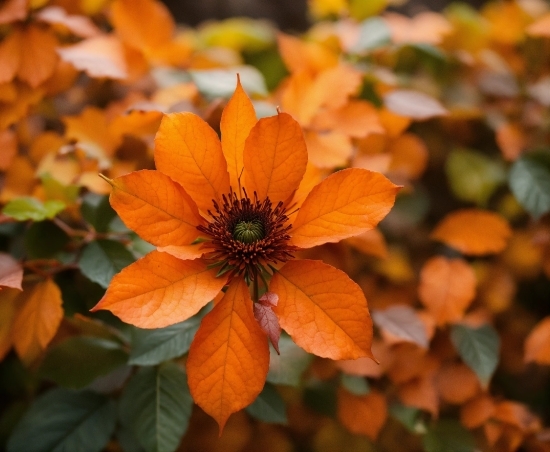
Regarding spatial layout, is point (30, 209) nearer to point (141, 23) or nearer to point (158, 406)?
point (158, 406)

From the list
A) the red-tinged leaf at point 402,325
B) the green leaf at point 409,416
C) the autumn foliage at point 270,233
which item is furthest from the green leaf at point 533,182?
the green leaf at point 409,416

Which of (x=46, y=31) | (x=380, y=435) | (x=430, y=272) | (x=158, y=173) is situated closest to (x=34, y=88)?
(x=46, y=31)

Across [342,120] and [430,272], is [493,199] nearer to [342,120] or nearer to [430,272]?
[430,272]

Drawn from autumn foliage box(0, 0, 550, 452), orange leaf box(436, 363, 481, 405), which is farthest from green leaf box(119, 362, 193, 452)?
orange leaf box(436, 363, 481, 405)

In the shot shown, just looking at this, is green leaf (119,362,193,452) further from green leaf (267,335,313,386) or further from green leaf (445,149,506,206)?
green leaf (445,149,506,206)

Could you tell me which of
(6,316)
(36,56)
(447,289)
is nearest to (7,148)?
(36,56)

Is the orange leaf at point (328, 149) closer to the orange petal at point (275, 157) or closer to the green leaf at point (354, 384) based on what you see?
the orange petal at point (275, 157)

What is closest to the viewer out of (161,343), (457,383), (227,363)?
(227,363)
